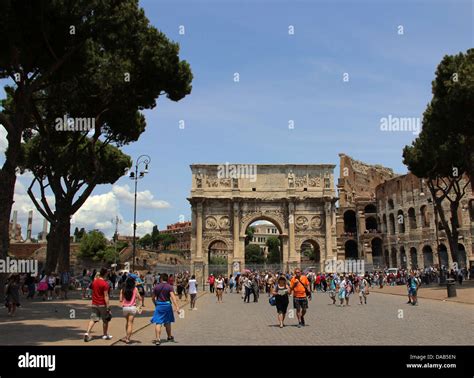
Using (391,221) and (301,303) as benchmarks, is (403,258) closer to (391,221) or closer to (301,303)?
(391,221)

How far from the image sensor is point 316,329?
1107 cm

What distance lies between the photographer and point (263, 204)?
45906mm

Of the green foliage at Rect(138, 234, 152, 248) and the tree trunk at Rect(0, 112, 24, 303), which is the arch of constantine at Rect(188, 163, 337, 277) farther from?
the green foliage at Rect(138, 234, 152, 248)

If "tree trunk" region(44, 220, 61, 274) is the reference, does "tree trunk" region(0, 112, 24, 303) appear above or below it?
above

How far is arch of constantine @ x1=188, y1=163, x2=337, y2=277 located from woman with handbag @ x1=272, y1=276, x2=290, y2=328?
32.8 metres

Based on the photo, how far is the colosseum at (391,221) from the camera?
1766 inches

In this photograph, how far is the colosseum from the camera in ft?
147

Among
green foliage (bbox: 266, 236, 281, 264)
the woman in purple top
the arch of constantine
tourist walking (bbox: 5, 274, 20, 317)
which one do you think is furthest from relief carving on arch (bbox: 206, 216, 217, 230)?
green foliage (bbox: 266, 236, 281, 264)

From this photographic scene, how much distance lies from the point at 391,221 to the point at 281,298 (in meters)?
46.6

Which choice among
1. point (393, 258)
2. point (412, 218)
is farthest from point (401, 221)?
point (393, 258)

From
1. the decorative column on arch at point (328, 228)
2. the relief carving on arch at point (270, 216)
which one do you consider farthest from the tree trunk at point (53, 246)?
the decorative column on arch at point (328, 228)

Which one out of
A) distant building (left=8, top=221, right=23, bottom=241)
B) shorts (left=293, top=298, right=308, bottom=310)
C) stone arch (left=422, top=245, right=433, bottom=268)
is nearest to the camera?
shorts (left=293, top=298, right=308, bottom=310)

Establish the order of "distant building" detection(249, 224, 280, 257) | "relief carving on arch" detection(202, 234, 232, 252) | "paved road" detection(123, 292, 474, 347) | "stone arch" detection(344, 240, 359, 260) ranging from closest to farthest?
"paved road" detection(123, 292, 474, 347), "relief carving on arch" detection(202, 234, 232, 252), "stone arch" detection(344, 240, 359, 260), "distant building" detection(249, 224, 280, 257)
